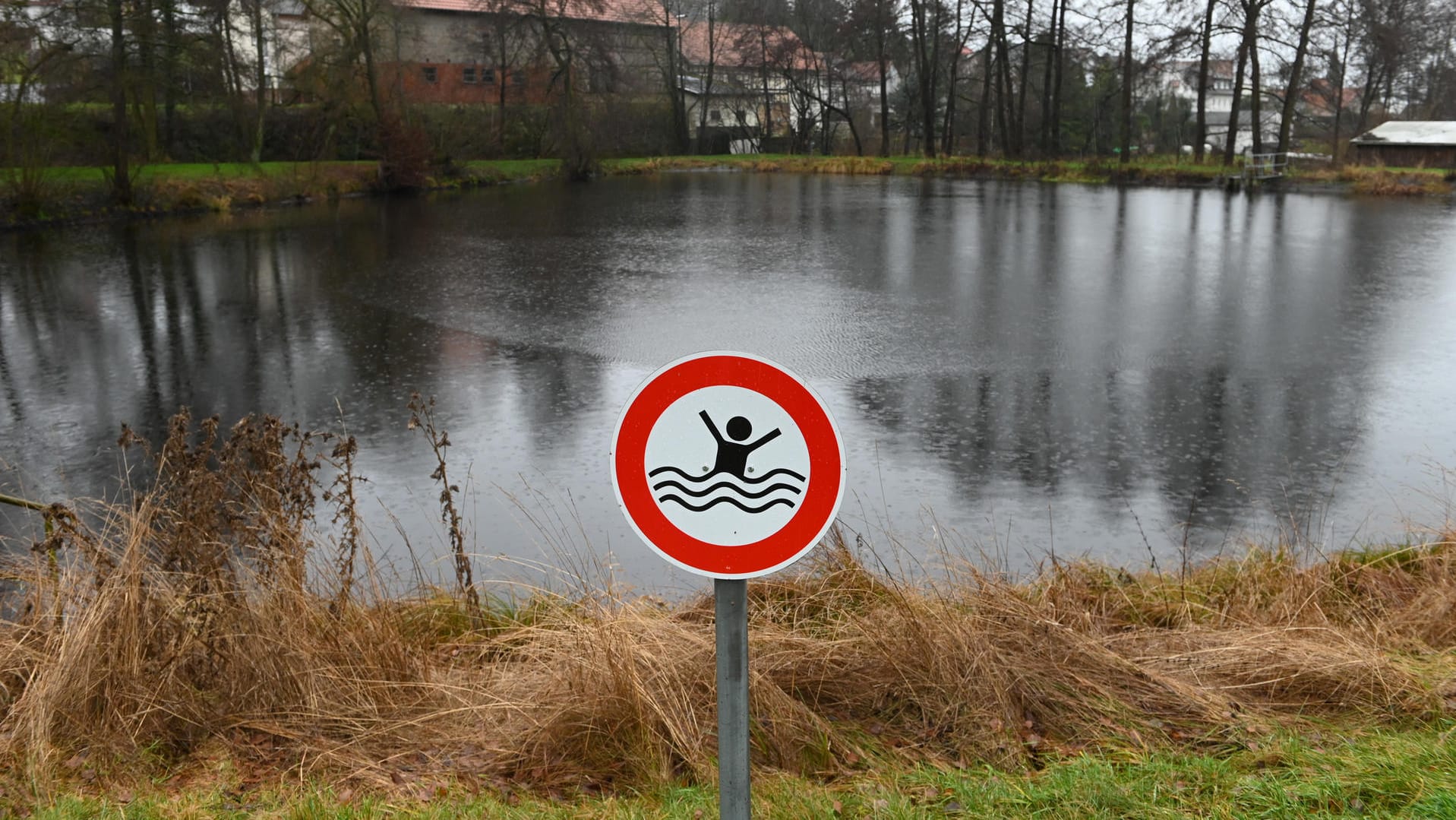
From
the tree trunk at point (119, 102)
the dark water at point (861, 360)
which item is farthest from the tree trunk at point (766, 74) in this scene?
the dark water at point (861, 360)

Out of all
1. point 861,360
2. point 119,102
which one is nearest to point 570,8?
point 119,102

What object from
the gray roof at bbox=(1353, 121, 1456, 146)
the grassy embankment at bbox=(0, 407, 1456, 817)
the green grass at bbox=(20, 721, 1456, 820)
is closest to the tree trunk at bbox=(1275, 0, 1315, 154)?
the gray roof at bbox=(1353, 121, 1456, 146)

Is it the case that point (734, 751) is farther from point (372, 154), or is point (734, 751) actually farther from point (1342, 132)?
point (1342, 132)

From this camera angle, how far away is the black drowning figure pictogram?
2.43 meters

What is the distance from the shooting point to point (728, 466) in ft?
7.98

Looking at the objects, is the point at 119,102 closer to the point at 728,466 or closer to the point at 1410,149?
the point at 728,466

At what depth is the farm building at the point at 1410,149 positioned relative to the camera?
42.7 meters

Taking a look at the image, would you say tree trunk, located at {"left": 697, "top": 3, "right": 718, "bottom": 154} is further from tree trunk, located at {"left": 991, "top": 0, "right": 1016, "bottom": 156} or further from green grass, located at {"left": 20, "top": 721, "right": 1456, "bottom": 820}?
green grass, located at {"left": 20, "top": 721, "right": 1456, "bottom": 820}

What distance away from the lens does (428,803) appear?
3580mm

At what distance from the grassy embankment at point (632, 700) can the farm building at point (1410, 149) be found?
44.5 m

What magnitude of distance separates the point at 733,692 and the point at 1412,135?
50.6 metres

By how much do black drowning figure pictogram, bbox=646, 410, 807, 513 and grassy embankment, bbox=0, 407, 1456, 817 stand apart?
4.40ft

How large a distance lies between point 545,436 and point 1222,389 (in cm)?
639

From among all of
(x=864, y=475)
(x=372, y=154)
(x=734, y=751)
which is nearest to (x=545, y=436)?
(x=864, y=475)
